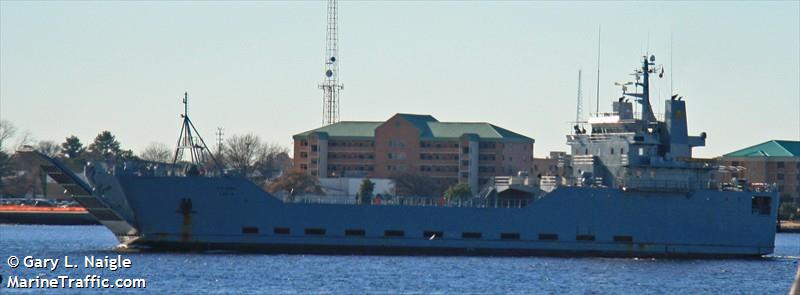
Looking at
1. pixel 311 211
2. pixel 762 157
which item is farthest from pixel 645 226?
pixel 762 157

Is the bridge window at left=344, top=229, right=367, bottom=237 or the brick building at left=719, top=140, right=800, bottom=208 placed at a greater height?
the brick building at left=719, top=140, right=800, bottom=208

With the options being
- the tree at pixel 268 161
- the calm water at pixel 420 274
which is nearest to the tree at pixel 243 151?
the tree at pixel 268 161

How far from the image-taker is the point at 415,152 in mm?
118250

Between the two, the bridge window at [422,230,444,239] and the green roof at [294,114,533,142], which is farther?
the green roof at [294,114,533,142]

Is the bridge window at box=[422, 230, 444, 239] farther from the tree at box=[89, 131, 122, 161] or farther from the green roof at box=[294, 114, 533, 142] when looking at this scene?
the tree at box=[89, 131, 122, 161]

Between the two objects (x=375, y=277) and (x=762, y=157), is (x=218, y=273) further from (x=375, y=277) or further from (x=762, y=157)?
(x=762, y=157)

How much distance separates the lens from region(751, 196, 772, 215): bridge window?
201 ft

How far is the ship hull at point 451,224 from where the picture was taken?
184ft

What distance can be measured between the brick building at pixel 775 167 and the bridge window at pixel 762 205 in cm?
6115

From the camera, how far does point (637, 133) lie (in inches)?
2379

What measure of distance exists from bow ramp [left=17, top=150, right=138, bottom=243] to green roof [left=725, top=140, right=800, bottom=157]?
76.9 m

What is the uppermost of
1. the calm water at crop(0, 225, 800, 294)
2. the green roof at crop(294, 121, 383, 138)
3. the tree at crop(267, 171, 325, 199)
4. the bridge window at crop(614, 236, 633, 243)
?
the green roof at crop(294, 121, 383, 138)

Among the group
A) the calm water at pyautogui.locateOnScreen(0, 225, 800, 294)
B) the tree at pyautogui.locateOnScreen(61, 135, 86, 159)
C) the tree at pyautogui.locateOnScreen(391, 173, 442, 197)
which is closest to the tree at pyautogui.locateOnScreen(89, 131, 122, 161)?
the tree at pyautogui.locateOnScreen(61, 135, 86, 159)

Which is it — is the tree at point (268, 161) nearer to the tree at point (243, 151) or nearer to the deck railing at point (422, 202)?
the tree at point (243, 151)
